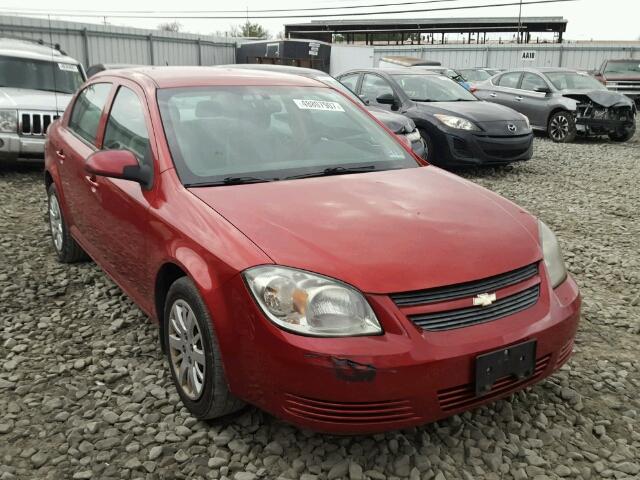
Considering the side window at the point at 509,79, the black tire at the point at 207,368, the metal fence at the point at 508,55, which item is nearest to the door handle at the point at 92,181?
the black tire at the point at 207,368

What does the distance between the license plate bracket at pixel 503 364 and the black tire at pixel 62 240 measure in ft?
11.1

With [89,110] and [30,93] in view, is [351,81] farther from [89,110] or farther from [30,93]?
[89,110]

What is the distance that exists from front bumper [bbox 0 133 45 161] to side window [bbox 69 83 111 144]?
3.60m

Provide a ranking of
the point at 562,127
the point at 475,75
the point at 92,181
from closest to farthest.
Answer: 1. the point at 92,181
2. the point at 562,127
3. the point at 475,75

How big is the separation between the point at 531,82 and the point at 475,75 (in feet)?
29.3

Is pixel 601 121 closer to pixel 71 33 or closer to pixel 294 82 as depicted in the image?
pixel 294 82

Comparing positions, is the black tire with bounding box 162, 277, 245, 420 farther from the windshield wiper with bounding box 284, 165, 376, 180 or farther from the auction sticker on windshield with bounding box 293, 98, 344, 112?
the auction sticker on windshield with bounding box 293, 98, 344, 112

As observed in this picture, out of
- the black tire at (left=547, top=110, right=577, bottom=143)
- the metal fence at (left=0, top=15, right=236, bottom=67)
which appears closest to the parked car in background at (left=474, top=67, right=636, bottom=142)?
the black tire at (left=547, top=110, right=577, bottom=143)

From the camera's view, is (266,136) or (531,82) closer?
(266,136)

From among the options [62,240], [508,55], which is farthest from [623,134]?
[508,55]

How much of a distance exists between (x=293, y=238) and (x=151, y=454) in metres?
1.08

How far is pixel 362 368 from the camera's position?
2086 millimetres

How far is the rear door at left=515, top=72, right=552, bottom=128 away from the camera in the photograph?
13.0m

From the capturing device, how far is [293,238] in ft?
7.78
